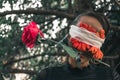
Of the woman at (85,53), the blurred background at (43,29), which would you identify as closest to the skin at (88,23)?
the woman at (85,53)

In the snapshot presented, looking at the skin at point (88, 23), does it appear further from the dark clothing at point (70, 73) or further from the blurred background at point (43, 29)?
the blurred background at point (43, 29)

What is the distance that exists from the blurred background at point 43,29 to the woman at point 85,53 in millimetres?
1365

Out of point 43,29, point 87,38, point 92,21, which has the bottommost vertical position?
point 43,29

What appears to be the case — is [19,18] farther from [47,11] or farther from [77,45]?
[77,45]

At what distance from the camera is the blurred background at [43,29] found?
461 cm

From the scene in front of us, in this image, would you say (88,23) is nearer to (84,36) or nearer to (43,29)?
(84,36)

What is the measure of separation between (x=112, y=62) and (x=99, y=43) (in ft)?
5.45

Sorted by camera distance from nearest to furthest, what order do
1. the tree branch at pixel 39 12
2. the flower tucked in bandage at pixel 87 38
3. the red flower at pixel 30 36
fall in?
the red flower at pixel 30 36 < the flower tucked in bandage at pixel 87 38 < the tree branch at pixel 39 12

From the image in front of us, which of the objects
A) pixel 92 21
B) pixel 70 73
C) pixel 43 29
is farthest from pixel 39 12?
pixel 70 73

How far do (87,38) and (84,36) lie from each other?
0.08ft

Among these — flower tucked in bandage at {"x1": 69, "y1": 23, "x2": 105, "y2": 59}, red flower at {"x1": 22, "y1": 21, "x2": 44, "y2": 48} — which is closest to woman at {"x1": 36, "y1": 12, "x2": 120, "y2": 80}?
flower tucked in bandage at {"x1": 69, "y1": 23, "x2": 105, "y2": 59}

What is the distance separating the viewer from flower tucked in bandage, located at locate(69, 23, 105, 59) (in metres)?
2.88

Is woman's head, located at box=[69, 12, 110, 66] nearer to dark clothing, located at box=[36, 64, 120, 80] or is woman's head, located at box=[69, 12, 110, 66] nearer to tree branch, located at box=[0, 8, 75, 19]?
dark clothing, located at box=[36, 64, 120, 80]

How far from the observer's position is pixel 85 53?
9.32 ft
